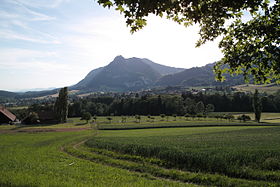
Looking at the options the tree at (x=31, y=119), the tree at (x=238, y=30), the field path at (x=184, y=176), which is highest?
the tree at (x=238, y=30)

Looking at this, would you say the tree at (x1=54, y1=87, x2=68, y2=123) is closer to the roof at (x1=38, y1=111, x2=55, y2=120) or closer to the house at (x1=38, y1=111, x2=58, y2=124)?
the house at (x1=38, y1=111, x2=58, y2=124)

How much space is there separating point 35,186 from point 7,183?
4.68 ft

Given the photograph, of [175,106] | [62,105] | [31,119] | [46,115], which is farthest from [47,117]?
[175,106]

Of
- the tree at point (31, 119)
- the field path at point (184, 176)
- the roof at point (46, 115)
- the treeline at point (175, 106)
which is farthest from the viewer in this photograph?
the treeline at point (175, 106)

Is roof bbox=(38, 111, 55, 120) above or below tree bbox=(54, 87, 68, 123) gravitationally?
below

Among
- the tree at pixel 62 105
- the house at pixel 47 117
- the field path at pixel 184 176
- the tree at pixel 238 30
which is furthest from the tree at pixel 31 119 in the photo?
the tree at pixel 238 30

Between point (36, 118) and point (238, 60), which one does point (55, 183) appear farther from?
point (36, 118)

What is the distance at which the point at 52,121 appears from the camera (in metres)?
86.5

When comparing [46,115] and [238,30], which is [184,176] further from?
[46,115]

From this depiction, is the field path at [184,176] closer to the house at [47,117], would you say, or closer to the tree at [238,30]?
the tree at [238,30]

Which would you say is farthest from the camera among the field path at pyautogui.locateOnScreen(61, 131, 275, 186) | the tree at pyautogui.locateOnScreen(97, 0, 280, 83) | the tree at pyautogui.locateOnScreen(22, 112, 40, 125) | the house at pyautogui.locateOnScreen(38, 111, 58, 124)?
the house at pyautogui.locateOnScreen(38, 111, 58, 124)

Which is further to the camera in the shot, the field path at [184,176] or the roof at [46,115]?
the roof at [46,115]

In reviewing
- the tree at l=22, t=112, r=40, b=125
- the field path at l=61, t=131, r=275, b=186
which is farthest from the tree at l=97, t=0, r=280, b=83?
the tree at l=22, t=112, r=40, b=125

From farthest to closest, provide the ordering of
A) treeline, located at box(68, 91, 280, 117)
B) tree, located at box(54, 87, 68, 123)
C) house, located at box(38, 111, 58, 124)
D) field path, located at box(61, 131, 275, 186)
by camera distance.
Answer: treeline, located at box(68, 91, 280, 117) → house, located at box(38, 111, 58, 124) → tree, located at box(54, 87, 68, 123) → field path, located at box(61, 131, 275, 186)
